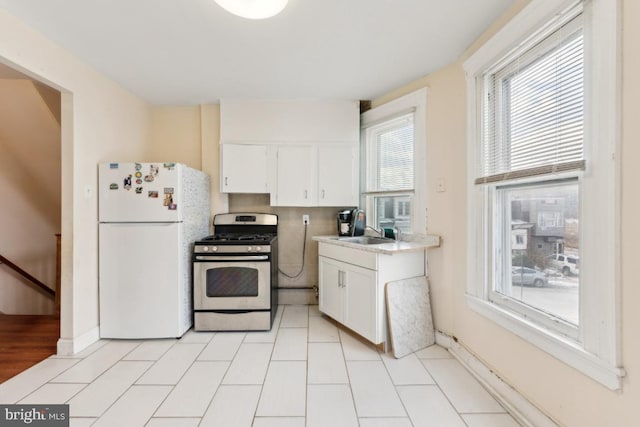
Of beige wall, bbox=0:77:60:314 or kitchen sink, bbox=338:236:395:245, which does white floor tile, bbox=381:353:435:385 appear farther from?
beige wall, bbox=0:77:60:314

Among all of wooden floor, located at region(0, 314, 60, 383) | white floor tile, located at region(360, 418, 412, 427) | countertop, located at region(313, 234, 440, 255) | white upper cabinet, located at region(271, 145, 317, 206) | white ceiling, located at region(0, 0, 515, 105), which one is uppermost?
white ceiling, located at region(0, 0, 515, 105)

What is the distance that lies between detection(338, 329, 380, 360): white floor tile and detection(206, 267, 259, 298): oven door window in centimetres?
93

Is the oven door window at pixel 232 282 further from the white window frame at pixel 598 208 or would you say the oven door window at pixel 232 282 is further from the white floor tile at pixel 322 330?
the white window frame at pixel 598 208

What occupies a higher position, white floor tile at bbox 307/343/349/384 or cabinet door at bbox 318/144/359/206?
cabinet door at bbox 318/144/359/206

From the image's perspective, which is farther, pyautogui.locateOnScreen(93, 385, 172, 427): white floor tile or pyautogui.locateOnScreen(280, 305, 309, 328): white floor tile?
pyautogui.locateOnScreen(280, 305, 309, 328): white floor tile

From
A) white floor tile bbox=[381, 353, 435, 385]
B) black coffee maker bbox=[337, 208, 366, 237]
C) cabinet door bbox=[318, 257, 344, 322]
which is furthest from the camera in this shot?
black coffee maker bbox=[337, 208, 366, 237]

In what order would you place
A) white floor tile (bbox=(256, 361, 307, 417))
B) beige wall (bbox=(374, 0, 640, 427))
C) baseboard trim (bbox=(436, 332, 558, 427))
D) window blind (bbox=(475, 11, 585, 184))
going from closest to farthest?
1. beige wall (bbox=(374, 0, 640, 427))
2. window blind (bbox=(475, 11, 585, 184))
3. baseboard trim (bbox=(436, 332, 558, 427))
4. white floor tile (bbox=(256, 361, 307, 417))

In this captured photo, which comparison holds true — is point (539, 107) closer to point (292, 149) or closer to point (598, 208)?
point (598, 208)

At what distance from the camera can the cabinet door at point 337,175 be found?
9.85 ft

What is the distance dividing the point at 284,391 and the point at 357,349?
74 cm

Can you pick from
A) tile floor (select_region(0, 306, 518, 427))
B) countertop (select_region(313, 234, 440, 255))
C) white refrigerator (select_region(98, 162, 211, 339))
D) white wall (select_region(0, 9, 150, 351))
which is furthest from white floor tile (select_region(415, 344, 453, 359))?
white wall (select_region(0, 9, 150, 351))

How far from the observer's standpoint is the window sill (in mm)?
1084

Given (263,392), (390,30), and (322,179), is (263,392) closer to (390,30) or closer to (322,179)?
(322,179)

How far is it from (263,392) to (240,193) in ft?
6.71
